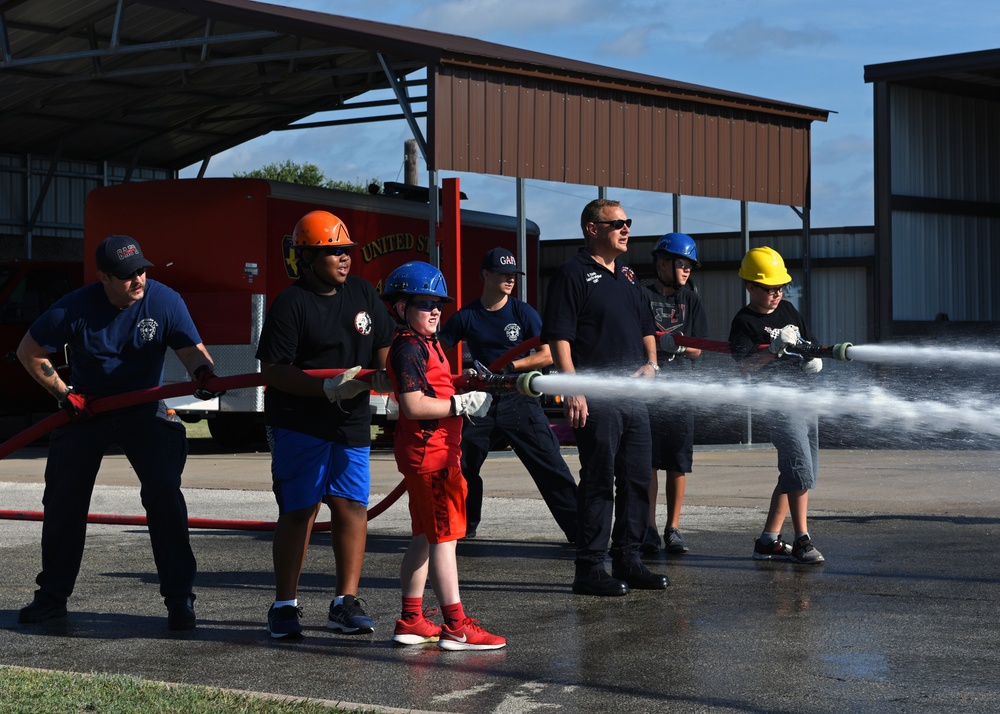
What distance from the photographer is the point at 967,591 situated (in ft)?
23.2

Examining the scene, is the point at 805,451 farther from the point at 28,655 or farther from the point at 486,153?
the point at 486,153

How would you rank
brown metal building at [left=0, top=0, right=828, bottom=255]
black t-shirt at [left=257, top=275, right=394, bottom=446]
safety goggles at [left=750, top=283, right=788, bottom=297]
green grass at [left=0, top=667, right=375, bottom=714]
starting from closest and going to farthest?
1. green grass at [left=0, top=667, right=375, bottom=714]
2. black t-shirt at [left=257, top=275, right=394, bottom=446]
3. safety goggles at [left=750, top=283, right=788, bottom=297]
4. brown metal building at [left=0, top=0, right=828, bottom=255]

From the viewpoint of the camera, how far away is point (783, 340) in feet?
25.2

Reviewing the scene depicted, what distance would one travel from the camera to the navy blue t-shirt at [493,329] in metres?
9.23

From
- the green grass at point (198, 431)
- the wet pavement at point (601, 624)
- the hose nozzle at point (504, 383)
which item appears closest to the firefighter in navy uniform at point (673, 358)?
the wet pavement at point (601, 624)

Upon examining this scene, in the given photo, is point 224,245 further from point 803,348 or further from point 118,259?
point 803,348

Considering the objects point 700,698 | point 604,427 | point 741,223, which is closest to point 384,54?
point 741,223

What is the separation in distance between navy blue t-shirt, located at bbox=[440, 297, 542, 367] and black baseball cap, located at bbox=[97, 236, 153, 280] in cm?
308

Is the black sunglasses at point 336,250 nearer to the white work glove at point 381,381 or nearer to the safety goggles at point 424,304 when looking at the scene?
the safety goggles at point 424,304

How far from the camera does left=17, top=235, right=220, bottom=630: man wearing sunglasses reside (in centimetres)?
648

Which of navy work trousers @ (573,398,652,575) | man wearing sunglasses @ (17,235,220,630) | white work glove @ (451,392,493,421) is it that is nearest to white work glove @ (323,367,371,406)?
white work glove @ (451,392,493,421)

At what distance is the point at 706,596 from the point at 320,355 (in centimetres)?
244

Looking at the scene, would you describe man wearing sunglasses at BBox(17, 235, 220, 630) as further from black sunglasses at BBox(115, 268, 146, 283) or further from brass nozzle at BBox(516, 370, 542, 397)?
brass nozzle at BBox(516, 370, 542, 397)

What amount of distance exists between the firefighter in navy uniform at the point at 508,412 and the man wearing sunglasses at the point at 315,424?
2323 mm
